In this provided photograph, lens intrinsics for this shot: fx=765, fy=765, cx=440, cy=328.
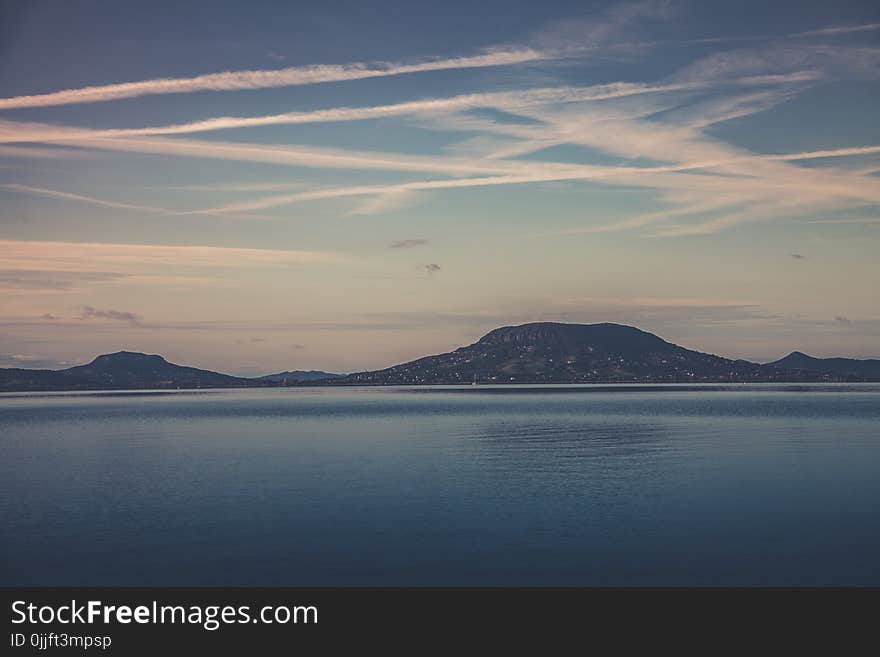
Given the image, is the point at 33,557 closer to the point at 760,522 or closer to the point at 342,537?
the point at 342,537

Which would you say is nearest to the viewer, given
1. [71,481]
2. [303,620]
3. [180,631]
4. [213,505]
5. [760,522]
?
[180,631]

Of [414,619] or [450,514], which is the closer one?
[414,619]

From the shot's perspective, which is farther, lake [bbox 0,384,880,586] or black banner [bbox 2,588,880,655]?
lake [bbox 0,384,880,586]

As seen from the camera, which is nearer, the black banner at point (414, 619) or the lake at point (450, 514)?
the black banner at point (414, 619)

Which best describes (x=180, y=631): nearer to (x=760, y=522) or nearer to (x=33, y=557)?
(x=33, y=557)

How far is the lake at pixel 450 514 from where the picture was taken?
3206cm

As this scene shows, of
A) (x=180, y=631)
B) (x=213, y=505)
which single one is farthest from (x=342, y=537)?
(x=180, y=631)

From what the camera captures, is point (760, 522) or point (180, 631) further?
point (760, 522)

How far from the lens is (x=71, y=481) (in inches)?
2346

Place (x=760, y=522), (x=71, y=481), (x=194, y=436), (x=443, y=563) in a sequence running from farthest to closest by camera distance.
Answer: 1. (x=194, y=436)
2. (x=71, y=481)
3. (x=760, y=522)
4. (x=443, y=563)

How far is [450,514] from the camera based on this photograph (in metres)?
43.7

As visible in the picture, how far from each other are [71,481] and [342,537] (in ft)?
105

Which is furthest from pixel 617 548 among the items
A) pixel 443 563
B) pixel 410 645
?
pixel 410 645

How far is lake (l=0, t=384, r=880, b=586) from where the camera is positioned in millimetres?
32062
